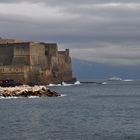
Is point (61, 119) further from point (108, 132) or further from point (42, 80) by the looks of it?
point (42, 80)

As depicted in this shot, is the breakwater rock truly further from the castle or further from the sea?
the castle

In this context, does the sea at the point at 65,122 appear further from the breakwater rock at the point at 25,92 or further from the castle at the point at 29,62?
the castle at the point at 29,62

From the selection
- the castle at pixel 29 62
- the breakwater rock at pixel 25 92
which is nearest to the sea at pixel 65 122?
the breakwater rock at pixel 25 92

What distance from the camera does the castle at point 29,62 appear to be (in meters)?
127

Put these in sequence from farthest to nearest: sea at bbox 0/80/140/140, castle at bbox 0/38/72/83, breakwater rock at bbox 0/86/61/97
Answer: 1. castle at bbox 0/38/72/83
2. breakwater rock at bbox 0/86/61/97
3. sea at bbox 0/80/140/140

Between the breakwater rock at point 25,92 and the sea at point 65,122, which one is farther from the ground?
the breakwater rock at point 25,92

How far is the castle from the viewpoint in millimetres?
126750

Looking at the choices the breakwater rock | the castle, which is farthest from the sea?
the castle

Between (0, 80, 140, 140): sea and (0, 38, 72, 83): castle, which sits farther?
(0, 38, 72, 83): castle

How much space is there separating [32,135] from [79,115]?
582 inches

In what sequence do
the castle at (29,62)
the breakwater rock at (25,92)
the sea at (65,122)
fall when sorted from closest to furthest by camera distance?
1. the sea at (65,122)
2. the breakwater rock at (25,92)
3. the castle at (29,62)

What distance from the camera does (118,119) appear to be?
47.4m

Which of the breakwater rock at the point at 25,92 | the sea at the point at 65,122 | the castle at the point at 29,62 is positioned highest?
the castle at the point at 29,62

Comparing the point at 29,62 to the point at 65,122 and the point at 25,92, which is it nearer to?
the point at 25,92
